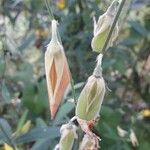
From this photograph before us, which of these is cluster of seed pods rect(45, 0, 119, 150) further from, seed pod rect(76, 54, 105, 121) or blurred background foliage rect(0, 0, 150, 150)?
blurred background foliage rect(0, 0, 150, 150)

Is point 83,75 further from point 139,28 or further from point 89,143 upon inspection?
point 89,143

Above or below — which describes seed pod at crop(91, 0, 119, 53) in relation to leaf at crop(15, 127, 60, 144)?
above

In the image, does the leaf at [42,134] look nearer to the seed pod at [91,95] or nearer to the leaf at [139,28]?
the seed pod at [91,95]

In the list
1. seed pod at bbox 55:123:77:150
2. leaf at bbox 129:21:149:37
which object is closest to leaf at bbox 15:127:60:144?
seed pod at bbox 55:123:77:150

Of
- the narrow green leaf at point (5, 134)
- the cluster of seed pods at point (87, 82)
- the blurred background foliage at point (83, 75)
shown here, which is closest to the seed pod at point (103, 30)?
the cluster of seed pods at point (87, 82)

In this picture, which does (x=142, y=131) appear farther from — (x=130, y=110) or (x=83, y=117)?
(x=83, y=117)

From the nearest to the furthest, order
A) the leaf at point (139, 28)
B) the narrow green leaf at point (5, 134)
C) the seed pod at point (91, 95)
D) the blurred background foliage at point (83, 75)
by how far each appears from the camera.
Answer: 1. the seed pod at point (91, 95)
2. the narrow green leaf at point (5, 134)
3. the blurred background foliage at point (83, 75)
4. the leaf at point (139, 28)
